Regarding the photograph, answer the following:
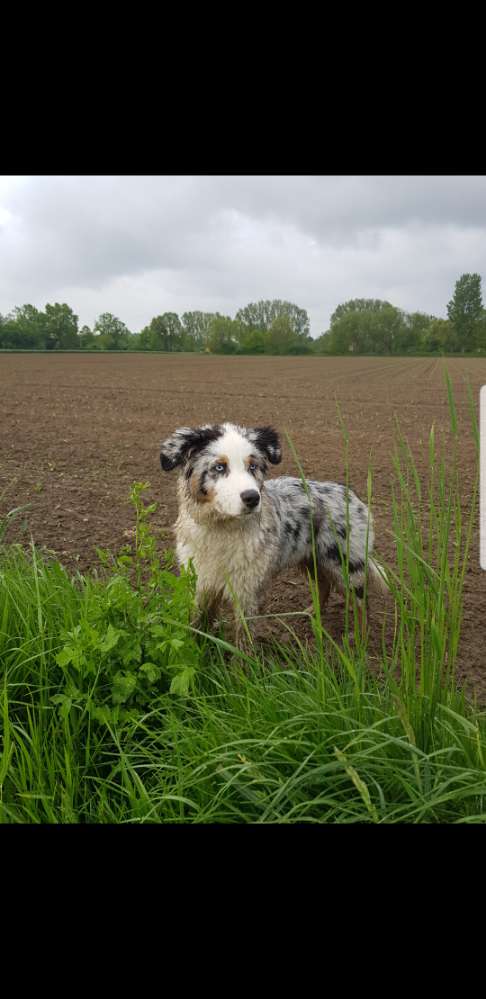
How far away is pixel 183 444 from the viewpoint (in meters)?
3.25

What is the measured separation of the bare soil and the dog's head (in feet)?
0.82

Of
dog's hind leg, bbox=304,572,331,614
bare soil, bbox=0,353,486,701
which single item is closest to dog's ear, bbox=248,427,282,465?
bare soil, bbox=0,353,486,701

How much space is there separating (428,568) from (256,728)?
959 mm

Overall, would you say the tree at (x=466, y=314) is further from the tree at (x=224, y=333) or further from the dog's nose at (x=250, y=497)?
the tree at (x=224, y=333)

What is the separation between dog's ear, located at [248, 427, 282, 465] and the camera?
3.34m

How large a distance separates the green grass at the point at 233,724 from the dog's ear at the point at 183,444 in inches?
21.2

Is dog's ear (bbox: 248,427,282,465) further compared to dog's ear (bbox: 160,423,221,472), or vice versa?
dog's ear (bbox: 248,427,282,465)

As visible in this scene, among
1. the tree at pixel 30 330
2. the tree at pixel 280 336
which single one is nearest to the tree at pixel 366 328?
the tree at pixel 280 336

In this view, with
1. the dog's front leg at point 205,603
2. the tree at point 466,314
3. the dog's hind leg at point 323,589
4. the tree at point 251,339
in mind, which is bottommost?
the dog's hind leg at point 323,589

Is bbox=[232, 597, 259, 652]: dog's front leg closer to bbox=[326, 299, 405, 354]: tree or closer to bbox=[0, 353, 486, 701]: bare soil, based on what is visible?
bbox=[0, 353, 486, 701]: bare soil

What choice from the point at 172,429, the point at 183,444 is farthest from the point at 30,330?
the point at 172,429

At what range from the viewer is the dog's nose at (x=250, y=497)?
287 centimetres
